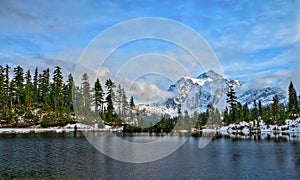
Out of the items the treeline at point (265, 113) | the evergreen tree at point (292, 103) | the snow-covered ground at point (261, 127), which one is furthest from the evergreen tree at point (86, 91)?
the evergreen tree at point (292, 103)

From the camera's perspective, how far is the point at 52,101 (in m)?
124

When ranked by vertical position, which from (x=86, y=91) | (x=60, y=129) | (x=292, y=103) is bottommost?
(x=60, y=129)

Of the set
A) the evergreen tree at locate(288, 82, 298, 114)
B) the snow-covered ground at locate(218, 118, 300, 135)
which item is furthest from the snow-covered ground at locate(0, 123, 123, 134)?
the evergreen tree at locate(288, 82, 298, 114)

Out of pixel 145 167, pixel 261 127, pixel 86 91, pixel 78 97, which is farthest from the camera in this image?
pixel 261 127

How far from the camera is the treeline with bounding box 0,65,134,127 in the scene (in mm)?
103625

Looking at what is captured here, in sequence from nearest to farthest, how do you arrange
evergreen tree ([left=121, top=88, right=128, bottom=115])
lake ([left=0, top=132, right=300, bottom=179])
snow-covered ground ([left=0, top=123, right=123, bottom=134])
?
1. lake ([left=0, top=132, right=300, bottom=179])
2. snow-covered ground ([left=0, top=123, right=123, bottom=134])
3. evergreen tree ([left=121, top=88, right=128, bottom=115])

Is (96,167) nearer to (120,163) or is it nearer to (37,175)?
(120,163)

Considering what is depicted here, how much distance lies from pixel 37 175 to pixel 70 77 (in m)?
109

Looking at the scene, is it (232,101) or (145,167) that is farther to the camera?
(232,101)

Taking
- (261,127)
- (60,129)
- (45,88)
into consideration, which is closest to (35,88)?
(45,88)

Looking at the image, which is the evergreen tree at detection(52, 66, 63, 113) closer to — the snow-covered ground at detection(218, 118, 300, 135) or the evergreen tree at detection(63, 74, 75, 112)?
the evergreen tree at detection(63, 74, 75, 112)

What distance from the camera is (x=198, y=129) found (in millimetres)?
148250

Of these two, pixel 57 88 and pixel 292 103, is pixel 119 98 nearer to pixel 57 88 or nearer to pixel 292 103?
pixel 57 88

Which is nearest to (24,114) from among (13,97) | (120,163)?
(13,97)
